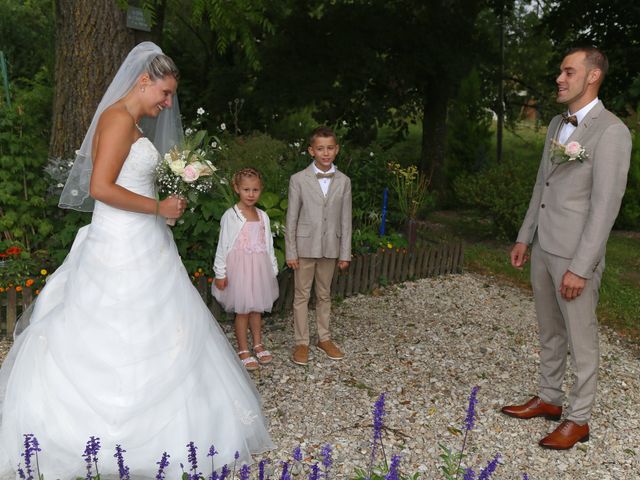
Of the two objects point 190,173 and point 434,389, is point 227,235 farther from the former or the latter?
point 434,389

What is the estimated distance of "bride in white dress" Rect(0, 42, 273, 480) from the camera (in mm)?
3090

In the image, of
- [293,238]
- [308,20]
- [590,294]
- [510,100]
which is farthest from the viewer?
[510,100]

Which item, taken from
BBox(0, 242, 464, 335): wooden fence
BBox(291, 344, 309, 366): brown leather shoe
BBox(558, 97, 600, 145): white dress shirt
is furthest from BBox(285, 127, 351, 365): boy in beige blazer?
BBox(558, 97, 600, 145): white dress shirt

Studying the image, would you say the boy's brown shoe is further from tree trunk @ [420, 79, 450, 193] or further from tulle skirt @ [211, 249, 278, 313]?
tree trunk @ [420, 79, 450, 193]

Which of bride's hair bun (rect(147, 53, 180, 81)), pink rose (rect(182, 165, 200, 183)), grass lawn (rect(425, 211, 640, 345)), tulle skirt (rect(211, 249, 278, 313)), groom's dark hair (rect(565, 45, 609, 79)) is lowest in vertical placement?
grass lawn (rect(425, 211, 640, 345))

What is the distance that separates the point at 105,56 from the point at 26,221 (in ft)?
6.14

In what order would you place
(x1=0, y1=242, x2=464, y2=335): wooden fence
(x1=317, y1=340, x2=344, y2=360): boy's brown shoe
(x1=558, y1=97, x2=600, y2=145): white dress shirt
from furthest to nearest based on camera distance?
(x1=0, y1=242, x2=464, y2=335): wooden fence → (x1=317, y1=340, x2=344, y2=360): boy's brown shoe → (x1=558, y1=97, x2=600, y2=145): white dress shirt

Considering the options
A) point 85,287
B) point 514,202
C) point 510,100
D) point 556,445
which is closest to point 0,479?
point 85,287

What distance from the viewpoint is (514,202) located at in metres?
9.33

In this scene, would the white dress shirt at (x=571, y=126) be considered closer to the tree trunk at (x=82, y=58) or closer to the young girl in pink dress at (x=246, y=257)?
the young girl in pink dress at (x=246, y=257)

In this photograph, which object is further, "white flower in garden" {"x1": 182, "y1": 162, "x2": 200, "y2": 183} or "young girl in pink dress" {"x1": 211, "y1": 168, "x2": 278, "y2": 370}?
"young girl in pink dress" {"x1": 211, "y1": 168, "x2": 278, "y2": 370}

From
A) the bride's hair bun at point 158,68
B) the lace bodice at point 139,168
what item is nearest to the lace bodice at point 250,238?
the lace bodice at point 139,168

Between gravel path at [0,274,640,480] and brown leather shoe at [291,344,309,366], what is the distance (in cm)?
8

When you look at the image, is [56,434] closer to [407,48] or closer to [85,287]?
[85,287]
